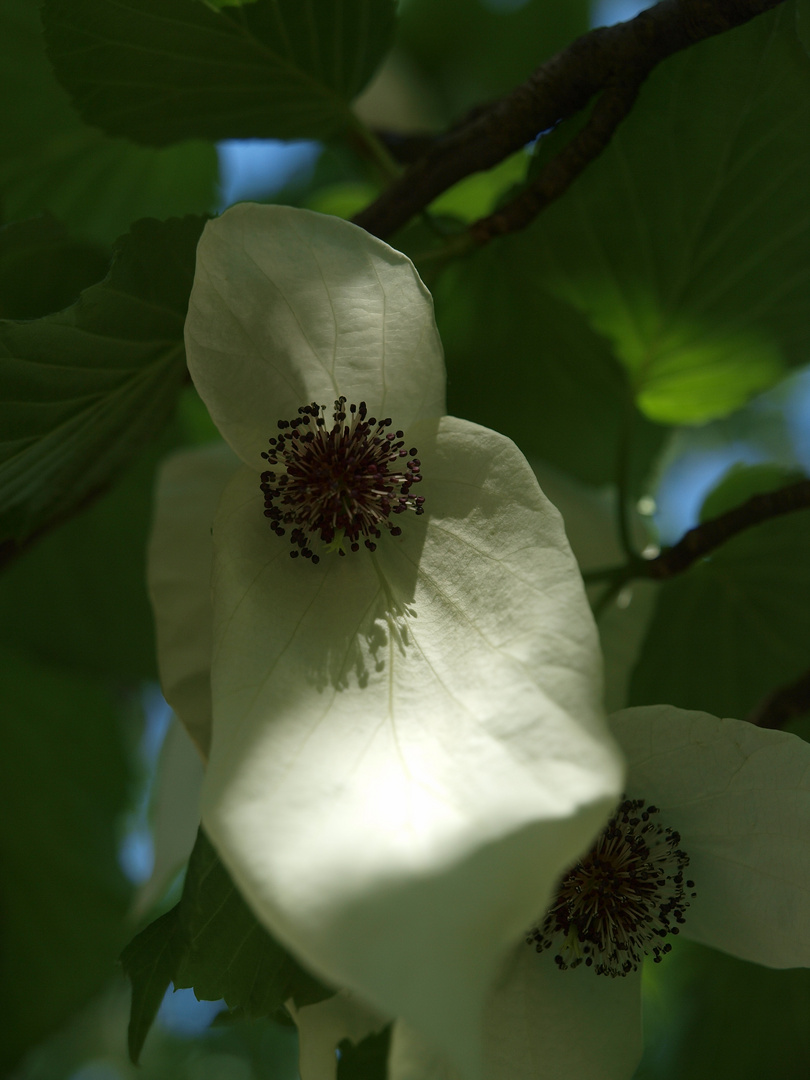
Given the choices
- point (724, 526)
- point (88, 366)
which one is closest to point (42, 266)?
point (88, 366)

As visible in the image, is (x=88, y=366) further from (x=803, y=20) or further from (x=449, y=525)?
(x=803, y=20)

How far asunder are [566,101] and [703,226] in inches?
3.4

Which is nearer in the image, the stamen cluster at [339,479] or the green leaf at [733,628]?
the stamen cluster at [339,479]

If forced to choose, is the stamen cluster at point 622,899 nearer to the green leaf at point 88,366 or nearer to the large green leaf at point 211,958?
the large green leaf at point 211,958

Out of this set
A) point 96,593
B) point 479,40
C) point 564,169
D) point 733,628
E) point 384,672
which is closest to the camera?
point 384,672

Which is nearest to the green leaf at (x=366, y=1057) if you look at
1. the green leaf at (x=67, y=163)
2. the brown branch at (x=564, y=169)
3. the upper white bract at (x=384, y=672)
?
the upper white bract at (x=384, y=672)

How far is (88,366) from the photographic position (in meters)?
0.35

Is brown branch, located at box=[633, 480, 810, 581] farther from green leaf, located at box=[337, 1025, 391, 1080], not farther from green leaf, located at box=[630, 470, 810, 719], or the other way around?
green leaf, located at box=[337, 1025, 391, 1080]

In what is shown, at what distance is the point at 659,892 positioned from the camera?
36cm

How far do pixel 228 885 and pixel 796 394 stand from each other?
5.55 feet

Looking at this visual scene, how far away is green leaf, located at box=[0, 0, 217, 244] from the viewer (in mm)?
599

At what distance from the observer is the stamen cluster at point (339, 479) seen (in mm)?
332

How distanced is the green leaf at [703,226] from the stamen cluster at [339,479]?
17 cm

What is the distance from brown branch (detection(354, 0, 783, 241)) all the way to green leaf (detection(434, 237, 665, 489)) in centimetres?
6
